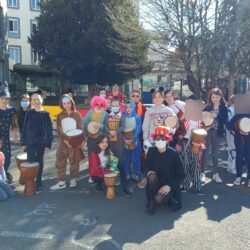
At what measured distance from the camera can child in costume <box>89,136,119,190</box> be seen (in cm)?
627

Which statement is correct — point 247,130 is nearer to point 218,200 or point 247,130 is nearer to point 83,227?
point 218,200

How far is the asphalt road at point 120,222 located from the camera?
14.2 feet

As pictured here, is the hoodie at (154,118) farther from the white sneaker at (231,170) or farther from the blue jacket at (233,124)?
the white sneaker at (231,170)

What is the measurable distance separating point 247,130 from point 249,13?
7013 mm

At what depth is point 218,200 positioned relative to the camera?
19.4 feet

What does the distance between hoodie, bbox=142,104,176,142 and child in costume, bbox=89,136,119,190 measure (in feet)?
2.42

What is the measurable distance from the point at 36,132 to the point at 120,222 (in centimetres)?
247

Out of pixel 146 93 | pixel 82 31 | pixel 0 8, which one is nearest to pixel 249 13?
pixel 146 93

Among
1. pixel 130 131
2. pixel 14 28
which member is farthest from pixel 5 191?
pixel 14 28

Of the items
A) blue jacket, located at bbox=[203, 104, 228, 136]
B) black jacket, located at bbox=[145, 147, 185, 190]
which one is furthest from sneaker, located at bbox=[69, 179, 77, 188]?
blue jacket, located at bbox=[203, 104, 228, 136]

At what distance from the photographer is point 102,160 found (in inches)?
249

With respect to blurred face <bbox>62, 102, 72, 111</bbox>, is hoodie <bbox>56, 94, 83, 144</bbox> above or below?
below

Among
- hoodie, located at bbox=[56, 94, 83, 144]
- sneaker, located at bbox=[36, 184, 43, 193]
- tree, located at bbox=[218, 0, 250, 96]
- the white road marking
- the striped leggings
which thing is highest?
tree, located at bbox=[218, 0, 250, 96]

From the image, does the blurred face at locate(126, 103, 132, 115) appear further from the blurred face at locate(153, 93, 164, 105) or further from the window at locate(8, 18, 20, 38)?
the window at locate(8, 18, 20, 38)
